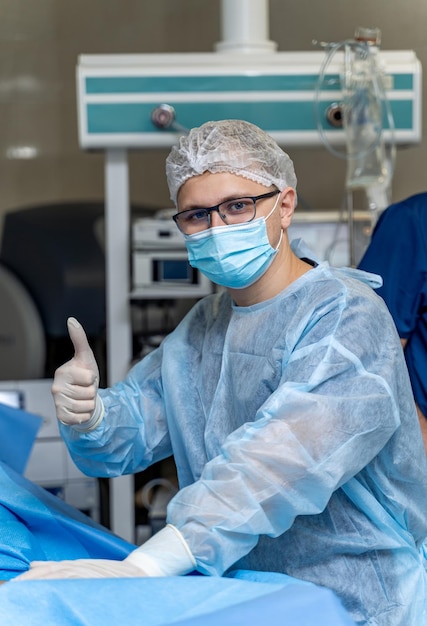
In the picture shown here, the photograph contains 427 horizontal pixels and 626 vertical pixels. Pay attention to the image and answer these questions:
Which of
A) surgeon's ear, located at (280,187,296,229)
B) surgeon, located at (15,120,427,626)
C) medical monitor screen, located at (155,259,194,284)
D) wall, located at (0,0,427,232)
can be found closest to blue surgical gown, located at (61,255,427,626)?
surgeon, located at (15,120,427,626)

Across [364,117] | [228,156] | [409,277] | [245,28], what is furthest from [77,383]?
[245,28]

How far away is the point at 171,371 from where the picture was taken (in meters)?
1.56

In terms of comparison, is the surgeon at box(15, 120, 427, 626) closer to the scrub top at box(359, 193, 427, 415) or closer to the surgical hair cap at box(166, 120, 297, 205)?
the surgical hair cap at box(166, 120, 297, 205)

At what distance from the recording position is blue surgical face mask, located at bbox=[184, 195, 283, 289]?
4.70ft

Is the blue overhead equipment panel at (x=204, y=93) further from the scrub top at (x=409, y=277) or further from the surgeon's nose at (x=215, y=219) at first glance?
the surgeon's nose at (x=215, y=219)

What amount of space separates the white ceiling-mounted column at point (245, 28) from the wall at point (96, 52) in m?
1.59

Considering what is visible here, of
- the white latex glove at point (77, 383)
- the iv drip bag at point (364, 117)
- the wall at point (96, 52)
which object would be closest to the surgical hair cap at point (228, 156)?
the white latex glove at point (77, 383)

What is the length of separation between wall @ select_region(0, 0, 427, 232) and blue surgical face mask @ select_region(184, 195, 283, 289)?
10.3 ft

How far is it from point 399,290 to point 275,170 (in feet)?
2.11

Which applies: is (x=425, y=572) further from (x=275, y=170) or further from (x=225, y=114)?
(x=225, y=114)

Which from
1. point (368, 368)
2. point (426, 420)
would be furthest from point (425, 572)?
point (426, 420)

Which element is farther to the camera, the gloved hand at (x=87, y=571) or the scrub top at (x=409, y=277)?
the scrub top at (x=409, y=277)

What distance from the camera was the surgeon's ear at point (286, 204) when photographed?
151cm

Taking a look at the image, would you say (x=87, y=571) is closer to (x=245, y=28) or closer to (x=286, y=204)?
(x=286, y=204)
